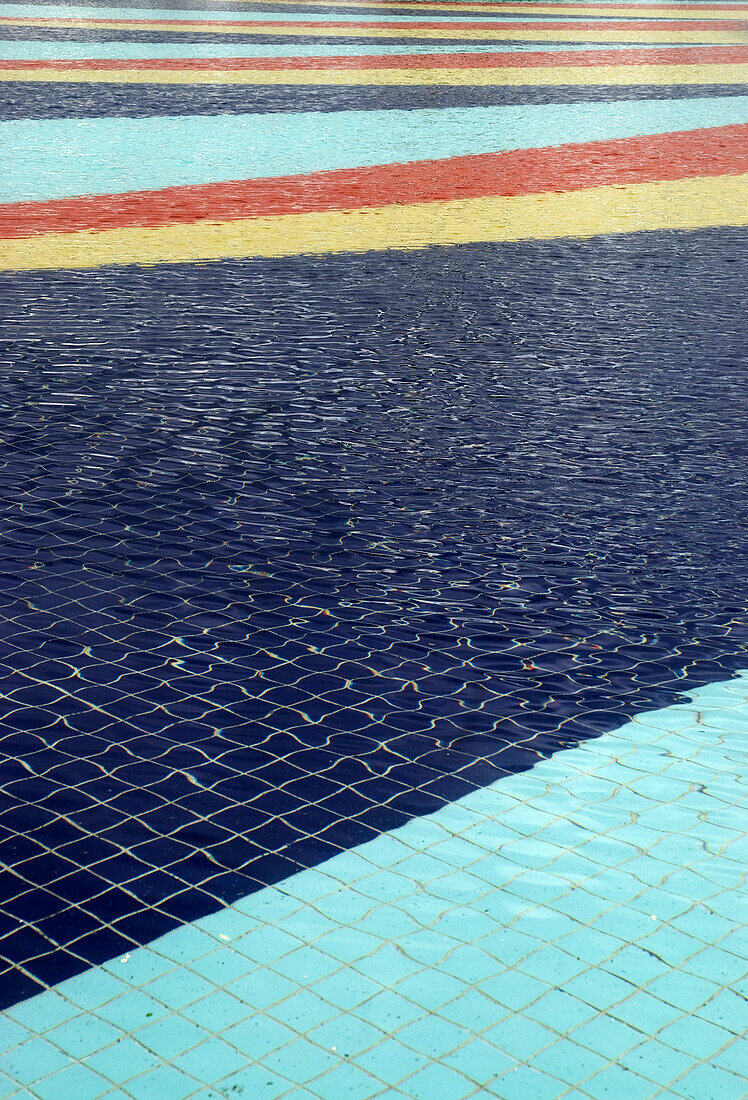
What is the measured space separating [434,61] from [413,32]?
3918 millimetres

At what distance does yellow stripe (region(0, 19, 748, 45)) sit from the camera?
63.9 ft

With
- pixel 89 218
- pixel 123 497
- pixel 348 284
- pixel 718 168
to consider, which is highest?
pixel 718 168

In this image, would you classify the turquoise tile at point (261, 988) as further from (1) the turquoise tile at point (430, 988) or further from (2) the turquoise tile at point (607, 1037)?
(2) the turquoise tile at point (607, 1037)

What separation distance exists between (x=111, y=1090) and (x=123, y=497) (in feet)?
7.34

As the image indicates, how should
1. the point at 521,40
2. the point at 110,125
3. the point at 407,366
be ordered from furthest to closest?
1. the point at 521,40
2. the point at 110,125
3. the point at 407,366

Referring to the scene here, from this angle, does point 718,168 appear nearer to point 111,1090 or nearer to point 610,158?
point 610,158

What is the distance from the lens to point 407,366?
5.13 m

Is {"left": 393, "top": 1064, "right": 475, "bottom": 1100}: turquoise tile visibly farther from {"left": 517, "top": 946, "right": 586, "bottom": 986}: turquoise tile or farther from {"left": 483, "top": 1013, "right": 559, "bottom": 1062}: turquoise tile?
{"left": 517, "top": 946, "right": 586, "bottom": 986}: turquoise tile

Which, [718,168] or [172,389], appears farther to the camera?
[718,168]

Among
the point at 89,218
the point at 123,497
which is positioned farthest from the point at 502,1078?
the point at 89,218

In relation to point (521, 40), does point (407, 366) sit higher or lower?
lower

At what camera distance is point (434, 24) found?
71.1 feet

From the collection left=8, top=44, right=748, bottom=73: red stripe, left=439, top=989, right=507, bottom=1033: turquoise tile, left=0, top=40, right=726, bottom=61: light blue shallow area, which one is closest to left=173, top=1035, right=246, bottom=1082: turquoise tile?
left=439, top=989, right=507, bottom=1033: turquoise tile

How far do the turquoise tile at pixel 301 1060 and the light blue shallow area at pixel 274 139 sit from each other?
7.22m
